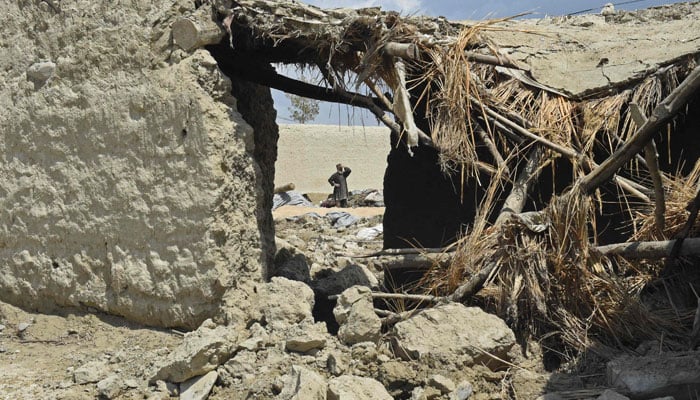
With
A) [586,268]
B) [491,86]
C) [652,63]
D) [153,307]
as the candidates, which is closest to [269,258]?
[153,307]

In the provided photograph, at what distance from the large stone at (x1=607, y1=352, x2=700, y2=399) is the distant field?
16.8 m

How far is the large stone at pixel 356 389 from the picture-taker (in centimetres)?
402

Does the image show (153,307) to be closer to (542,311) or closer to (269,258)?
(269,258)

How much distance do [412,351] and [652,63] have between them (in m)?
2.30

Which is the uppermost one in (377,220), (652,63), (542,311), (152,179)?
(652,63)

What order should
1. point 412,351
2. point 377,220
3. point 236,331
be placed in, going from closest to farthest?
1. point 412,351
2. point 236,331
3. point 377,220

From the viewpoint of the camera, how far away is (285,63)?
5918 mm

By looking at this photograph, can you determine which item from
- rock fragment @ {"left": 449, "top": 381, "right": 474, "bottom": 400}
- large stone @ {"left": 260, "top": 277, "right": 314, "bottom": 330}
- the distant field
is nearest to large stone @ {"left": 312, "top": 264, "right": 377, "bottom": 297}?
large stone @ {"left": 260, "top": 277, "right": 314, "bottom": 330}

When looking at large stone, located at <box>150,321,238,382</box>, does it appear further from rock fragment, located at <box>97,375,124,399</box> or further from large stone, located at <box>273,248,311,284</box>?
large stone, located at <box>273,248,311,284</box>

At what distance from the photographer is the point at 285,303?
16.0 feet

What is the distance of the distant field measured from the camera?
2117 centimetres

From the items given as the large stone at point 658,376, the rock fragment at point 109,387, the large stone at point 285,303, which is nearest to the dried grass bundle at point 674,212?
the large stone at point 658,376

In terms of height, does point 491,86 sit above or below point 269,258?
above

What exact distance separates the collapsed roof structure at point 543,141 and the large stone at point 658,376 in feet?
0.95
